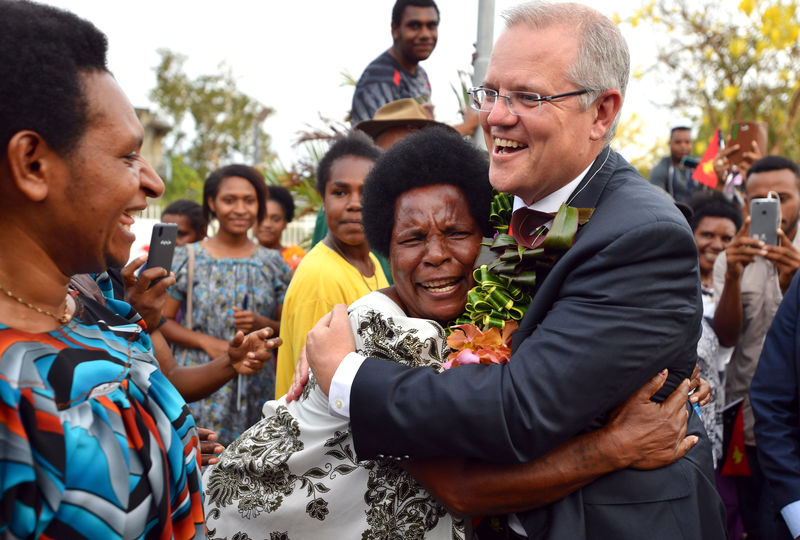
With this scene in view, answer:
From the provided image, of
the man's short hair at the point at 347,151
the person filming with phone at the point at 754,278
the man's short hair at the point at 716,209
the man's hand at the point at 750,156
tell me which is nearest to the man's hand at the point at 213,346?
the man's short hair at the point at 347,151

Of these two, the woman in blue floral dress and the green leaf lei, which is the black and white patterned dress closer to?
the green leaf lei

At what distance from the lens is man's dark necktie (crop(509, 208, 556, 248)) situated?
2.31m

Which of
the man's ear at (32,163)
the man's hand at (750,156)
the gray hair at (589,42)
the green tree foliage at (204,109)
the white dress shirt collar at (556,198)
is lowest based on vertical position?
the green tree foliage at (204,109)

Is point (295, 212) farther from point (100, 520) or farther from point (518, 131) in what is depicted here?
point (100, 520)

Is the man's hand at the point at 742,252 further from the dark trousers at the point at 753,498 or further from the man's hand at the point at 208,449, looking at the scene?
the man's hand at the point at 208,449

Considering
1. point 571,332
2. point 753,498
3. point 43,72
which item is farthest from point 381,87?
point 43,72

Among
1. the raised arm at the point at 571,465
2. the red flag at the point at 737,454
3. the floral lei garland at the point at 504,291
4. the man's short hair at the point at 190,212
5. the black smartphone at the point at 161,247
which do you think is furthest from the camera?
the man's short hair at the point at 190,212

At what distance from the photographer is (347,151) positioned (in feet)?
14.7

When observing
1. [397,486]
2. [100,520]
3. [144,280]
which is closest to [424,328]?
[397,486]

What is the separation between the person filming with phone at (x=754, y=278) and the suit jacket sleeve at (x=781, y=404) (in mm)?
1227

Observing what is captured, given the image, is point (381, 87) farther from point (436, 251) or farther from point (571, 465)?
point (571, 465)

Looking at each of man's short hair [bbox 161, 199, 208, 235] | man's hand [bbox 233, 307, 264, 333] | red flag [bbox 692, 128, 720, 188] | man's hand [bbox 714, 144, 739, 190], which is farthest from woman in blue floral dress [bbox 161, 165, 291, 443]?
red flag [bbox 692, 128, 720, 188]

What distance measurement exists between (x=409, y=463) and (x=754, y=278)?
12.0 feet

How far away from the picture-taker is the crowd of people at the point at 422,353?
1413 millimetres
